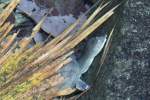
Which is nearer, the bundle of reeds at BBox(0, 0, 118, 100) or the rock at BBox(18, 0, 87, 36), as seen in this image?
the bundle of reeds at BBox(0, 0, 118, 100)

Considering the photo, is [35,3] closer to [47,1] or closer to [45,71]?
[47,1]

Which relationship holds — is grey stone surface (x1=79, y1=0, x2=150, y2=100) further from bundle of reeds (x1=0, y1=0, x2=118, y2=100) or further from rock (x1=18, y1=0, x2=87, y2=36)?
rock (x1=18, y1=0, x2=87, y2=36)

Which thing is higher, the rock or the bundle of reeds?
the rock

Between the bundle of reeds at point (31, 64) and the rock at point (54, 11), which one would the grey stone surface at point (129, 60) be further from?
the rock at point (54, 11)

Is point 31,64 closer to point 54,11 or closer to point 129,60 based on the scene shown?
point 129,60

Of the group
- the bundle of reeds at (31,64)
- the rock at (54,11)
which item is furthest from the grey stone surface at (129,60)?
the rock at (54,11)

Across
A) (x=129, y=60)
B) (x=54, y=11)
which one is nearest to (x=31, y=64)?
(x=129, y=60)

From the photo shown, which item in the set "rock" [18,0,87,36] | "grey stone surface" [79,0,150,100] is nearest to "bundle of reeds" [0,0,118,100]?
"grey stone surface" [79,0,150,100]
